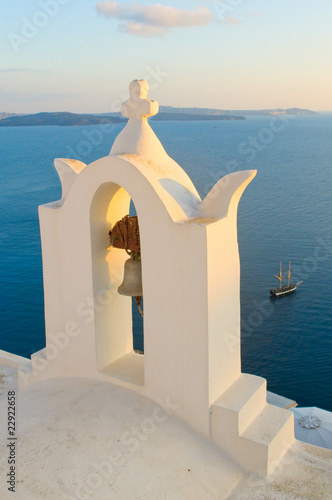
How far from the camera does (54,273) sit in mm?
7215

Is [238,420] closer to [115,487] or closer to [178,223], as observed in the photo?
[115,487]

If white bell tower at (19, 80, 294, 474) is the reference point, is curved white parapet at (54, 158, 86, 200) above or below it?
above

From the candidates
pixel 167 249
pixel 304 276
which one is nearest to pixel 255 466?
pixel 167 249

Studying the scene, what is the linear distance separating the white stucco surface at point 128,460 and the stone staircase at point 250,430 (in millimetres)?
124

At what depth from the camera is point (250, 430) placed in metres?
6.10

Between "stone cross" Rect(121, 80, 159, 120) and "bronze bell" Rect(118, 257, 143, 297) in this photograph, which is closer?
"stone cross" Rect(121, 80, 159, 120)

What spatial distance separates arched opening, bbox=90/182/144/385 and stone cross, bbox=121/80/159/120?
3.00ft

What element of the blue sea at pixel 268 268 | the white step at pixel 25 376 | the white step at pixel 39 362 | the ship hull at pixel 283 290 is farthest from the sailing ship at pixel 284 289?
the white step at pixel 39 362

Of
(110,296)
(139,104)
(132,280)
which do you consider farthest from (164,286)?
(139,104)

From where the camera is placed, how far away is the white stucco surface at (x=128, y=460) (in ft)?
17.2

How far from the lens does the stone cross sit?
635 cm

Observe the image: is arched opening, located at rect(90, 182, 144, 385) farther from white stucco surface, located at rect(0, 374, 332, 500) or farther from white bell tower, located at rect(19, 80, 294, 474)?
white stucco surface, located at rect(0, 374, 332, 500)

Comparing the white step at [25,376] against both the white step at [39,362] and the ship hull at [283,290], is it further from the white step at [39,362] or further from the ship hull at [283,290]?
the ship hull at [283,290]

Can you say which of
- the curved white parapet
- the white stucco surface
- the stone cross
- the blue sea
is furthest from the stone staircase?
the blue sea
